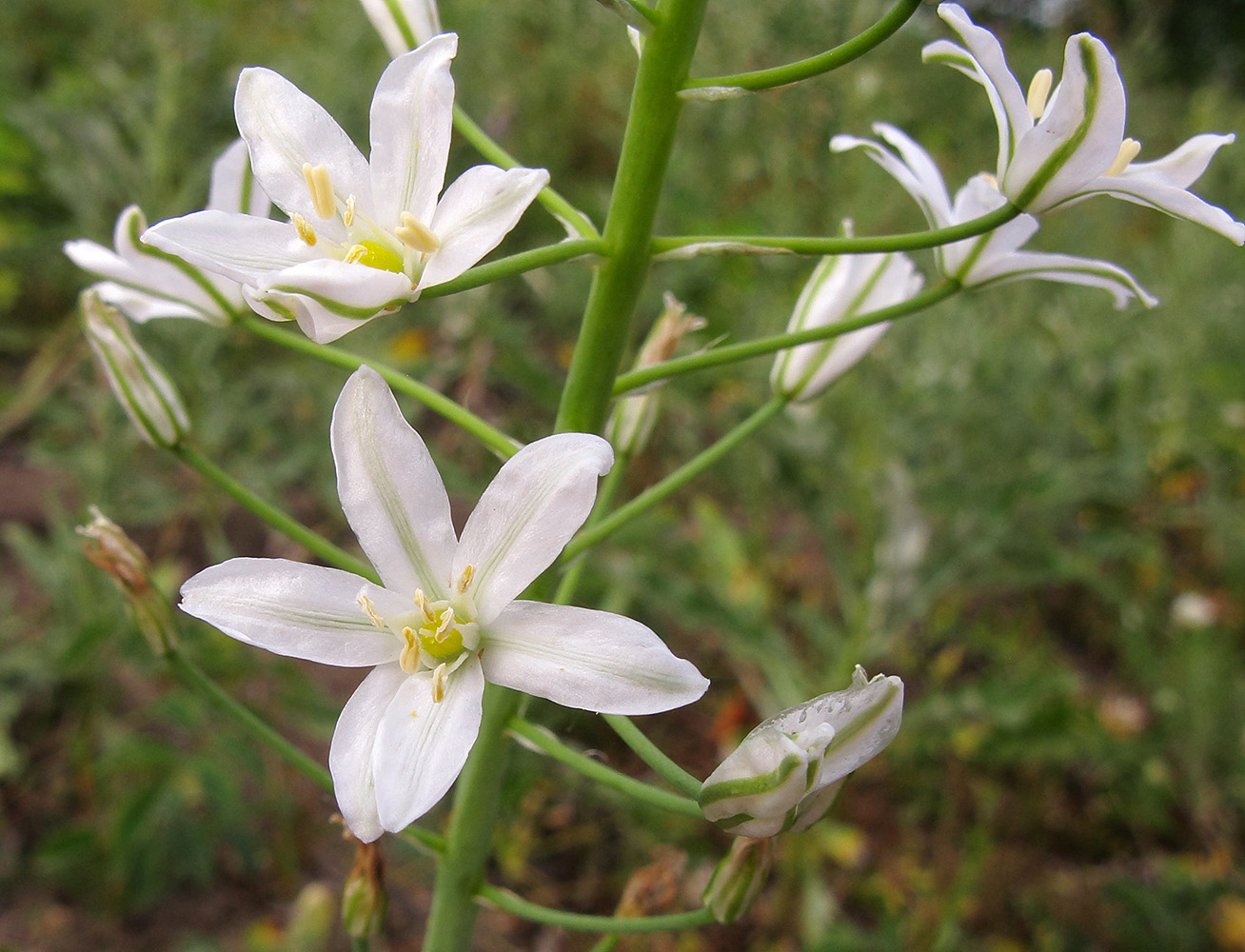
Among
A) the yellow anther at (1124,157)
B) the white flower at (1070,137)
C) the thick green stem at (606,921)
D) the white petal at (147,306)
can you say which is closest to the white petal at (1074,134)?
the white flower at (1070,137)

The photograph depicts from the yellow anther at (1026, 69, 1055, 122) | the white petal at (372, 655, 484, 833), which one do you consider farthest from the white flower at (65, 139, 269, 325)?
the yellow anther at (1026, 69, 1055, 122)

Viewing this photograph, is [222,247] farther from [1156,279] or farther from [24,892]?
[1156,279]

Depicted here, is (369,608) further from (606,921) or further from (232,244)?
(606,921)

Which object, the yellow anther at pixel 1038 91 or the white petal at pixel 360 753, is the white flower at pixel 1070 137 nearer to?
the yellow anther at pixel 1038 91

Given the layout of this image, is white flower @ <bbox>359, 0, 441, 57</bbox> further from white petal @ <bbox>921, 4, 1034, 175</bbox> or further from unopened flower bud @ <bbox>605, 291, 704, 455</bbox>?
white petal @ <bbox>921, 4, 1034, 175</bbox>

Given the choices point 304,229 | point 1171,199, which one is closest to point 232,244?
point 304,229
